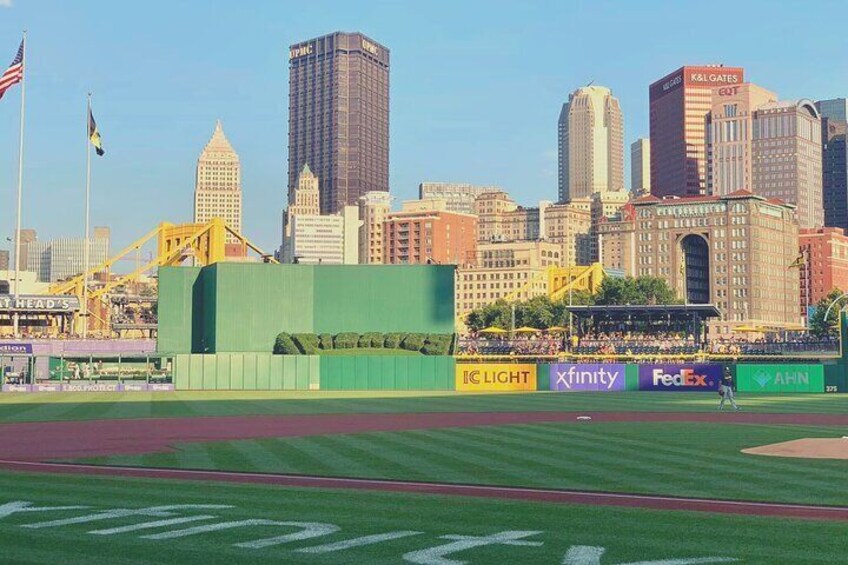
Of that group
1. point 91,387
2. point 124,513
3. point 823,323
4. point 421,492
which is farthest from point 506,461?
point 823,323

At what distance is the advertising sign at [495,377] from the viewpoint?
7278 centimetres

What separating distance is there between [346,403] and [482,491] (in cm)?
3521

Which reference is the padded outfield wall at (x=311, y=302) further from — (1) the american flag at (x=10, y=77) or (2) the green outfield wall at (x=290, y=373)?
(1) the american flag at (x=10, y=77)

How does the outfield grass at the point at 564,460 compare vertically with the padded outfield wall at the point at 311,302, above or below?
below

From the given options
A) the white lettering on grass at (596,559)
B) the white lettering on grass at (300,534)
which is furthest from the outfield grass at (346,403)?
the white lettering on grass at (596,559)

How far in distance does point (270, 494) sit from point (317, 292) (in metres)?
75.4

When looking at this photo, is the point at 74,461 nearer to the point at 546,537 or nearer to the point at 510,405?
the point at 546,537

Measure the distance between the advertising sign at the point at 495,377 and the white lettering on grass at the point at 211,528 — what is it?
2274 inches

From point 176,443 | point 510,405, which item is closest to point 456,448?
point 176,443

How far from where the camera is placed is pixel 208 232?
536 feet

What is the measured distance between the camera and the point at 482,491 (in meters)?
18.9

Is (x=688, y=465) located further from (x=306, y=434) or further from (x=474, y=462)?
(x=306, y=434)

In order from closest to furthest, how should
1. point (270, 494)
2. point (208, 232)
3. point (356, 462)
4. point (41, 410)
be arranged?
point (270, 494) → point (356, 462) → point (41, 410) → point (208, 232)

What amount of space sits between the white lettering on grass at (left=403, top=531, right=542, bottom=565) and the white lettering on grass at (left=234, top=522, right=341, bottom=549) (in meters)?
1.68
